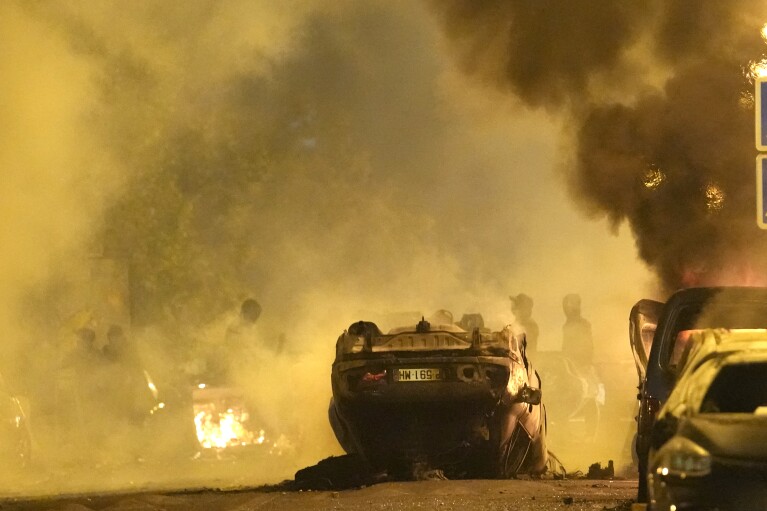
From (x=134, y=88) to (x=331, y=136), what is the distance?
7944 mm

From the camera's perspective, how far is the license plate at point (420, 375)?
11.6 m

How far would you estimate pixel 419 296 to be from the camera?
31.0 metres

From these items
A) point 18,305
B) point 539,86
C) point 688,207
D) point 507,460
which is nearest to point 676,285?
point 688,207

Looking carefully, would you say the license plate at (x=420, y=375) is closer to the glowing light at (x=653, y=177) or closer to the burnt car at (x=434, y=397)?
the burnt car at (x=434, y=397)

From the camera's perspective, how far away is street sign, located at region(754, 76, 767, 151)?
11.4m

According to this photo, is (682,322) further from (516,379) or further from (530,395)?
(530,395)

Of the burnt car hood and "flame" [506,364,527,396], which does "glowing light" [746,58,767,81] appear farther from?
the burnt car hood

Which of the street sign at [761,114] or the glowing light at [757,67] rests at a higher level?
the glowing light at [757,67]

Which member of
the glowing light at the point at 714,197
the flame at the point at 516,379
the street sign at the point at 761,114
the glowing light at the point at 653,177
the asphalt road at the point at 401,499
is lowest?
the asphalt road at the point at 401,499

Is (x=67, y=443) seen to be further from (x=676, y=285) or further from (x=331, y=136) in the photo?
(x=331, y=136)

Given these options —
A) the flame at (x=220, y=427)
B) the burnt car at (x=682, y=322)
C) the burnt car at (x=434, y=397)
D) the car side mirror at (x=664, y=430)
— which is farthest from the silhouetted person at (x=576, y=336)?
the car side mirror at (x=664, y=430)

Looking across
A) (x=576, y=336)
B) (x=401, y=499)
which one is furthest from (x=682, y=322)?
(x=576, y=336)

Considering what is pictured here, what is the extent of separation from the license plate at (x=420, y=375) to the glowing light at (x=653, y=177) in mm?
8894

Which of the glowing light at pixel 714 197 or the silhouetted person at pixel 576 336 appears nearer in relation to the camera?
the glowing light at pixel 714 197
